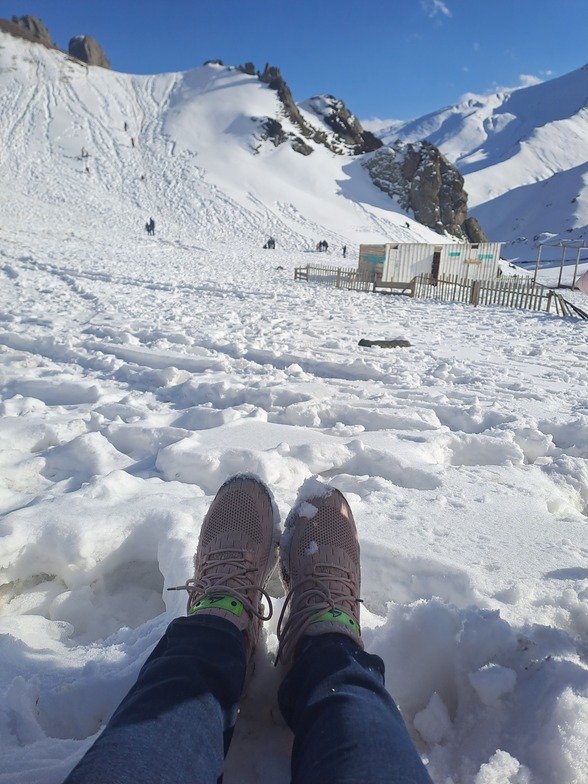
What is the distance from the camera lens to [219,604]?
1579 mm

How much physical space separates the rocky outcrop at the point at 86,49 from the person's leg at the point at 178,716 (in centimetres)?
8926

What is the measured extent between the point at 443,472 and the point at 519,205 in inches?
5880

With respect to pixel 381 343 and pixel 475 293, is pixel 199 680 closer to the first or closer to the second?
pixel 381 343

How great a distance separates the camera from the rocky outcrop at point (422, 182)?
57.0 metres

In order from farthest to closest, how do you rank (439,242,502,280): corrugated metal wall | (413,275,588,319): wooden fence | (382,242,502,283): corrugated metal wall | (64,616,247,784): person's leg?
1. (439,242,502,280): corrugated metal wall
2. (382,242,502,283): corrugated metal wall
3. (413,275,588,319): wooden fence
4. (64,616,247,784): person's leg

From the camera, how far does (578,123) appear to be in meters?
169

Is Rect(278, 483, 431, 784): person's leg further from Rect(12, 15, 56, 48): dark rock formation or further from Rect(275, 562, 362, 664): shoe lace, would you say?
Rect(12, 15, 56, 48): dark rock formation

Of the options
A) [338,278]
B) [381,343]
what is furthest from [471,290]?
[381,343]

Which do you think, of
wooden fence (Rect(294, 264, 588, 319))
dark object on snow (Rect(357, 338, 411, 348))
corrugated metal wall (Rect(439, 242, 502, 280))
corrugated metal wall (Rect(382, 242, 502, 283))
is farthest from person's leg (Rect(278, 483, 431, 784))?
corrugated metal wall (Rect(439, 242, 502, 280))

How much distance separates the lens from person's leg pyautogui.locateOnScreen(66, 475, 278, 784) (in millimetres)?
1018

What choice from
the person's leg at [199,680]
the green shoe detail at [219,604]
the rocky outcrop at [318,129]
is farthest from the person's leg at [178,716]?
the rocky outcrop at [318,129]

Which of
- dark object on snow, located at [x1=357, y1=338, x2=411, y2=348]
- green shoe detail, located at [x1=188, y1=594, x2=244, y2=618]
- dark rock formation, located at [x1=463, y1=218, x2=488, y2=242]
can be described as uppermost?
dark rock formation, located at [x1=463, y1=218, x2=488, y2=242]

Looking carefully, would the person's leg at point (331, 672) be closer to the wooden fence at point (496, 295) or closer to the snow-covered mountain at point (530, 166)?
the wooden fence at point (496, 295)

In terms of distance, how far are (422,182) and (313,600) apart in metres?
64.2
